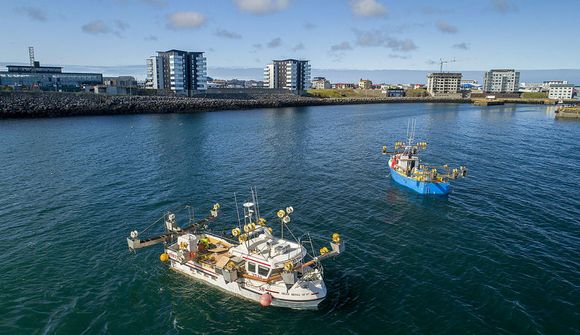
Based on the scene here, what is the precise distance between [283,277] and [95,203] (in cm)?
3001

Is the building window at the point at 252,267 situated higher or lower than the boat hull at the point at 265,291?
higher

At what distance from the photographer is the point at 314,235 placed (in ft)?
120

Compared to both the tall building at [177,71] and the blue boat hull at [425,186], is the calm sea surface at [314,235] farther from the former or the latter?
the tall building at [177,71]

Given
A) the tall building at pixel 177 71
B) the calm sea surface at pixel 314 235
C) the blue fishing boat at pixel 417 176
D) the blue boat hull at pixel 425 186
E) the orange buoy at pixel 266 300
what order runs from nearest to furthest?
1. the calm sea surface at pixel 314 235
2. the orange buoy at pixel 266 300
3. the blue boat hull at pixel 425 186
4. the blue fishing boat at pixel 417 176
5. the tall building at pixel 177 71

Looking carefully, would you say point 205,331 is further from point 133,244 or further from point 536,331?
point 536,331

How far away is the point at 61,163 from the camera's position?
205 feet

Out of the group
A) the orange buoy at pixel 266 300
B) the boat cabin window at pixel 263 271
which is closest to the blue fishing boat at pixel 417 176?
the boat cabin window at pixel 263 271

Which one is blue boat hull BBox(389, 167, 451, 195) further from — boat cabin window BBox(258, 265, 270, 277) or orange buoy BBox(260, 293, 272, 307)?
orange buoy BBox(260, 293, 272, 307)

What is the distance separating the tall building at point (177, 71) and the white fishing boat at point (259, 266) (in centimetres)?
16764

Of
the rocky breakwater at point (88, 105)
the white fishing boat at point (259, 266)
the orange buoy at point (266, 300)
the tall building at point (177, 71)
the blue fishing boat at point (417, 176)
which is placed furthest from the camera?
the tall building at point (177, 71)

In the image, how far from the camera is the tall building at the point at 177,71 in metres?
183

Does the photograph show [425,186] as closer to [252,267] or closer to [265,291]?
[252,267]

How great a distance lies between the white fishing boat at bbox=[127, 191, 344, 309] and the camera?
24.7 metres

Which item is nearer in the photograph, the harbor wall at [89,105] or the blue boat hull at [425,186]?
the blue boat hull at [425,186]
